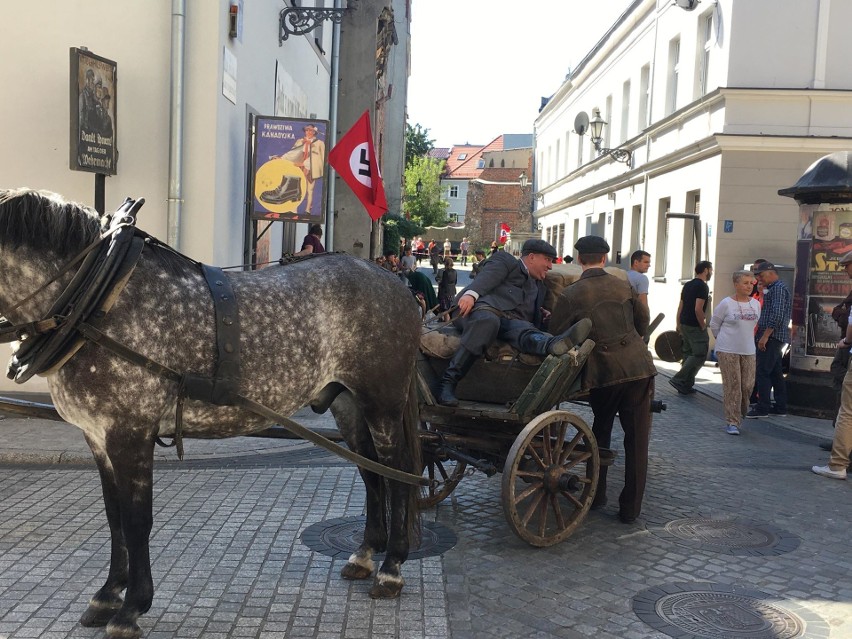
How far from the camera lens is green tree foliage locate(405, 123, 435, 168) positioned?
66.6m

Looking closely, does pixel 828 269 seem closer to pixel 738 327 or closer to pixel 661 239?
pixel 738 327

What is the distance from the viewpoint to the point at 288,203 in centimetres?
1002

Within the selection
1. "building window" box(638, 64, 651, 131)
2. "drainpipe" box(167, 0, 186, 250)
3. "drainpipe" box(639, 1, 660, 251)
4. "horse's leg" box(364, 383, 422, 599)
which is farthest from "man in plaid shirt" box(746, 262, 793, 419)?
"building window" box(638, 64, 651, 131)

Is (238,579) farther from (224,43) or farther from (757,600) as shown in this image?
(224,43)

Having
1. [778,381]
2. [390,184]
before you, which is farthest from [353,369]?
[390,184]

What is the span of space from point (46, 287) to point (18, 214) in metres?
0.33

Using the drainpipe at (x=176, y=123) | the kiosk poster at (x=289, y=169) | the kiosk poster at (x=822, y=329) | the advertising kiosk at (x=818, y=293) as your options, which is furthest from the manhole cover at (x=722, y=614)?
the kiosk poster at (x=822, y=329)

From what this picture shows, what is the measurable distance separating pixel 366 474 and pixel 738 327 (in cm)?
637

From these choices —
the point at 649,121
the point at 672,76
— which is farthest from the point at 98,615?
the point at 649,121

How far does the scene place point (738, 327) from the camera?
9.80m

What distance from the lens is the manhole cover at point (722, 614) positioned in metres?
4.18

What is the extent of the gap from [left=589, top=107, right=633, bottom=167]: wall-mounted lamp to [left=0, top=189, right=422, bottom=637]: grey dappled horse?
19576 millimetres

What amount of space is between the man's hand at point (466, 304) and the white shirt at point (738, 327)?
488 centimetres

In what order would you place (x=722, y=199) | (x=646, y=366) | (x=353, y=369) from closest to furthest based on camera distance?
(x=353, y=369), (x=646, y=366), (x=722, y=199)
